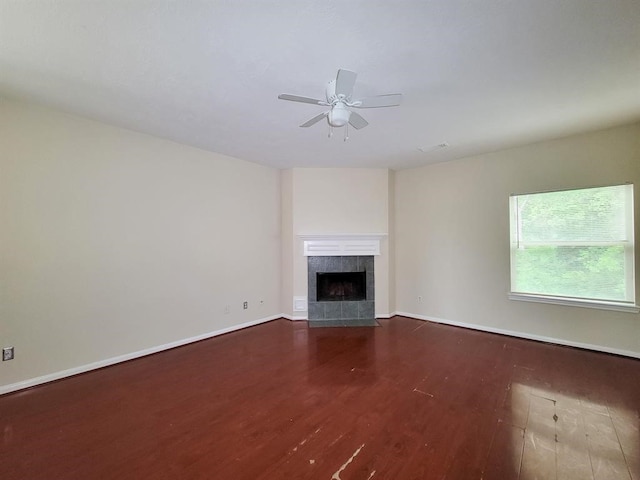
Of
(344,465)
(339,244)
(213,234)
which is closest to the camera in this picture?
(344,465)

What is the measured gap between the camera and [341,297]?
5.09 meters

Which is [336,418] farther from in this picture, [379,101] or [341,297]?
[341,297]

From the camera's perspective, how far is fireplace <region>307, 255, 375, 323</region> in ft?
16.1

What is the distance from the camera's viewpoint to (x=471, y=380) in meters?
2.77

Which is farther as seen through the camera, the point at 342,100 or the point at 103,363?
the point at 103,363

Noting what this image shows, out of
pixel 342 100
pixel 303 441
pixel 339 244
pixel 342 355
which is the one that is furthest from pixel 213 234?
pixel 303 441

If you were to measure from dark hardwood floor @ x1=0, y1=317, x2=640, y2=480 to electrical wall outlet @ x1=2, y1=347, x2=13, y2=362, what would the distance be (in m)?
0.33

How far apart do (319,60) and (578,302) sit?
4.07m

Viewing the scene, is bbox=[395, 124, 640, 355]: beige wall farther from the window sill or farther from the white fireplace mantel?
the white fireplace mantel

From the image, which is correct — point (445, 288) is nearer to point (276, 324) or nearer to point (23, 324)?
point (276, 324)

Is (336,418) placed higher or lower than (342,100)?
lower

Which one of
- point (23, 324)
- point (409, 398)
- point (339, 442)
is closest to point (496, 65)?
point (409, 398)

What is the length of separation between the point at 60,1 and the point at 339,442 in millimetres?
3066

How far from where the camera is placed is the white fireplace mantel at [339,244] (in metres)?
4.88
